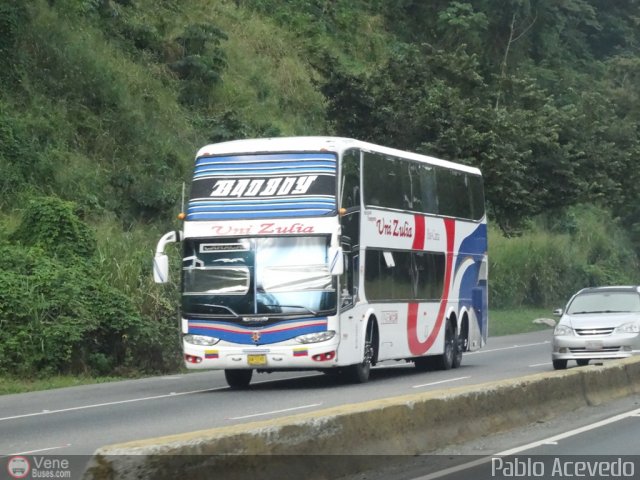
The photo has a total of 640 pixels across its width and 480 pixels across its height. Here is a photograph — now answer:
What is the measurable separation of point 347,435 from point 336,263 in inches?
362

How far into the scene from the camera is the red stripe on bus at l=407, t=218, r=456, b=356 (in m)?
23.8

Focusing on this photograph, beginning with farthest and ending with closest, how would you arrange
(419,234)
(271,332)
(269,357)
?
1. (419,234)
2. (271,332)
3. (269,357)

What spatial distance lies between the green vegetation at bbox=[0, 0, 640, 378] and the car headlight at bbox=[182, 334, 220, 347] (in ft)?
13.2

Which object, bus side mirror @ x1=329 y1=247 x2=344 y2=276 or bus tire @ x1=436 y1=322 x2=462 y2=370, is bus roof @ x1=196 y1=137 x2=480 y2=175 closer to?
bus side mirror @ x1=329 y1=247 x2=344 y2=276

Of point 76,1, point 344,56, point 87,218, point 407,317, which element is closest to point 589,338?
point 407,317

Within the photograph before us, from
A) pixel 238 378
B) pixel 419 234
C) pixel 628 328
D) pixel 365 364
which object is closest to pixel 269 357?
pixel 238 378

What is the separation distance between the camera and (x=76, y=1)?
3778 cm

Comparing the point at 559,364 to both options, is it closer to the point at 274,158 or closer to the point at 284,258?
the point at 284,258

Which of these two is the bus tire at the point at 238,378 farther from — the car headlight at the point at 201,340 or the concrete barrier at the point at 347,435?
the concrete barrier at the point at 347,435

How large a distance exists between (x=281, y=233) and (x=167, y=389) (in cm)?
363

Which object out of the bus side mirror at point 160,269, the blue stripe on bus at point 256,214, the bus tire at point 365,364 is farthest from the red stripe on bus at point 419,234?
the bus side mirror at point 160,269

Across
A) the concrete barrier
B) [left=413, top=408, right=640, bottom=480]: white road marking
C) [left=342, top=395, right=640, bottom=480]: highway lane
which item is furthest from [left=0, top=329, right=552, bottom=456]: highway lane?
[left=413, top=408, right=640, bottom=480]: white road marking

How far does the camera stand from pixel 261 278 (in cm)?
1997

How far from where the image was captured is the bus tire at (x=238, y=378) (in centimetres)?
2156
